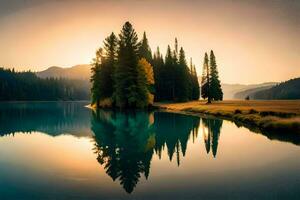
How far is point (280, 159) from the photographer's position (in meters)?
18.6

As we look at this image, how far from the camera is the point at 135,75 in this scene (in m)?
73.2

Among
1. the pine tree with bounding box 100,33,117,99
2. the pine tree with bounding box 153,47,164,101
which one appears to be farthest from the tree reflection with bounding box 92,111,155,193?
the pine tree with bounding box 153,47,164,101

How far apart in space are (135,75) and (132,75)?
808 millimetres

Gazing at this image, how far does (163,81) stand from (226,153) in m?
74.2

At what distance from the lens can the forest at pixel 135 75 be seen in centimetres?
7175

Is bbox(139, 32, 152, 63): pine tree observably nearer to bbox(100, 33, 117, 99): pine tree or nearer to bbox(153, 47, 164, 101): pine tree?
bbox(153, 47, 164, 101): pine tree

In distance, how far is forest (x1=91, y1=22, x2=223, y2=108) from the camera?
7175 cm

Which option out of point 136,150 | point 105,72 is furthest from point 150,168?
point 105,72

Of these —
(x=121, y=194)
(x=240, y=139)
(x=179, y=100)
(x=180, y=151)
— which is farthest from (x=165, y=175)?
(x=179, y=100)

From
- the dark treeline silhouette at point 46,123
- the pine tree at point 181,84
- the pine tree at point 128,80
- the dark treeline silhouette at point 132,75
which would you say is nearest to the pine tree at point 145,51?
the dark treeline silhouette at point 132,75

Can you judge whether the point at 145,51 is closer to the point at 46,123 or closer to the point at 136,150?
the point at 46,123

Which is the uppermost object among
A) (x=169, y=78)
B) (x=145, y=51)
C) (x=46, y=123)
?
(x=145, y=51)

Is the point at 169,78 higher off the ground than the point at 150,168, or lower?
higher

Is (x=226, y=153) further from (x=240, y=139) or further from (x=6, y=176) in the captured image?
(x=6, y=176)
